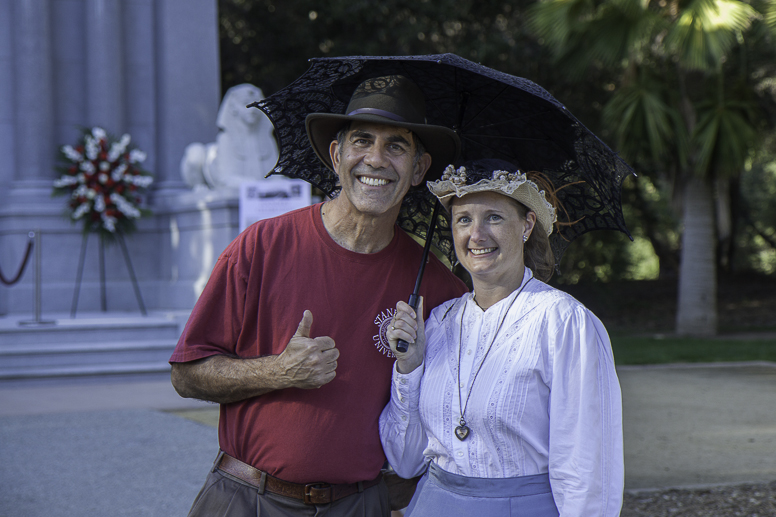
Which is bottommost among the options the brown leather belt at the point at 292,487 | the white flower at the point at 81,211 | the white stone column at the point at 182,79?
the brown leather belt at the point at 292,487

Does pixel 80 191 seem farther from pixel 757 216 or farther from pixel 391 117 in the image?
pixel 757 216

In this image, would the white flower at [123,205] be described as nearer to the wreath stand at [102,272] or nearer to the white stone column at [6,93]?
the wreath stand at [102,272]

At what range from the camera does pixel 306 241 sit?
8.53 ft

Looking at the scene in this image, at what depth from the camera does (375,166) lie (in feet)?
8.41

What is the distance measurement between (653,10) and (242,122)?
871 cm

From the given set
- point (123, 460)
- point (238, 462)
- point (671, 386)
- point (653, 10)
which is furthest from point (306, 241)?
point (653, 10)

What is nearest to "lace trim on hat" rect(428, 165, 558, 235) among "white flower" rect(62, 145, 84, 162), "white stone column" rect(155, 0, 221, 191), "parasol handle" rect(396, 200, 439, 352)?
"parasol handle" rect(396, 200, 439, 352)

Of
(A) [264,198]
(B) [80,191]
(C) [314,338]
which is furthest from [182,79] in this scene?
(C) [314,338]

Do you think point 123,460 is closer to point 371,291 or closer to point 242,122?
point 371,291

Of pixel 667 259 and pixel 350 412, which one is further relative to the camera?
pixel 667 259

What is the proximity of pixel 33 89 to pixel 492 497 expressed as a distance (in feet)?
38.2

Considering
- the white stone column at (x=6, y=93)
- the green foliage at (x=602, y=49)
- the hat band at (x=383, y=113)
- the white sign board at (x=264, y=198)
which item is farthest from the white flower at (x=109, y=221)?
the hat band at (x=383, y=113)

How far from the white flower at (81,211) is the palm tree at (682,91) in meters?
8.57

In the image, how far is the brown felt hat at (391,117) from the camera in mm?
2529
